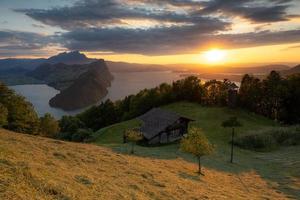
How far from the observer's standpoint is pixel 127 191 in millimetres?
23078

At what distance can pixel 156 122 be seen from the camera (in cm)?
8244

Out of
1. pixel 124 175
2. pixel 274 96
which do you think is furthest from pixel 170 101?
pixel 124 175

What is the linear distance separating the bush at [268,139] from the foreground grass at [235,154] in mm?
3626

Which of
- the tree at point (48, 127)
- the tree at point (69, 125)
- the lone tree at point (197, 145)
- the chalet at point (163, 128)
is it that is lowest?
the tree at point (69, 125)

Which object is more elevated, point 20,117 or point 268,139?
point 20,117

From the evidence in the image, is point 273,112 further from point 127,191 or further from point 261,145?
point 127,191

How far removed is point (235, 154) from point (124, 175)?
153 ft

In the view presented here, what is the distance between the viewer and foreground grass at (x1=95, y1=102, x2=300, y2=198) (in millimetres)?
51188

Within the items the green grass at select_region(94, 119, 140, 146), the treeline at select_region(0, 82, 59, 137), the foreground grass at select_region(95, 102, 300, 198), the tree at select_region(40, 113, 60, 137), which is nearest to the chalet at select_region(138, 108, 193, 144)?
the foreground grass at select_region(95, 102, 300, 198)

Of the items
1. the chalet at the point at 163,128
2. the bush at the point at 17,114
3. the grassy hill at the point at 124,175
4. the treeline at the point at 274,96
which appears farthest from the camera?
the treeline at the point at 274,96

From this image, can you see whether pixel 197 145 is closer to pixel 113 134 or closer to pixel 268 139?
pixel 268 139

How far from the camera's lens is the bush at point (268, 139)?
7925 cm

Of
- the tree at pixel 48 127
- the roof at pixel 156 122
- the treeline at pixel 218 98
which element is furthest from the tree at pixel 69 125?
the roof at pixel 156 122

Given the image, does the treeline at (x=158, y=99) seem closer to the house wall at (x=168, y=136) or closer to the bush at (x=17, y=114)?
the bush at (x=17, y=114)
